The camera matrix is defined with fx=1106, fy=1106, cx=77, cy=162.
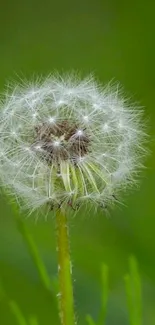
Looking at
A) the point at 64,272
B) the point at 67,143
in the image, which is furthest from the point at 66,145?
the point at 64,272

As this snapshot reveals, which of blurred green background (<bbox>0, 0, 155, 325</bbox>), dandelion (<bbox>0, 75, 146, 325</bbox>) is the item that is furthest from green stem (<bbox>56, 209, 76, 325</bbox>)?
blurred green background (<bbox>0, 0, 155, 325</bbox>)

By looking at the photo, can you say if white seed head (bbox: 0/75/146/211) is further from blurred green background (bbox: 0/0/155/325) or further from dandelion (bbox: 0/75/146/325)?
blurred green background (bbox: 0/0/155/325)

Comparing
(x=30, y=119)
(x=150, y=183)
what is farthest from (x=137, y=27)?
(x=30, y=119)

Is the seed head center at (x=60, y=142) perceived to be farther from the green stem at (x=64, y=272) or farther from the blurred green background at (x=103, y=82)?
the blurred green background at (x=103, y=82)

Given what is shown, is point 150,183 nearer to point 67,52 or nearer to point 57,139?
point 67,52

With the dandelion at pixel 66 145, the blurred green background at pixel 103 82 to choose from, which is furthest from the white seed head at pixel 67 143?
the blurred green background at pixel 103 82

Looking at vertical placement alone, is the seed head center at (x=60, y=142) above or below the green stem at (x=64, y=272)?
above

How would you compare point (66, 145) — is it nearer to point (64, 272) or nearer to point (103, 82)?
point (64, 272)
